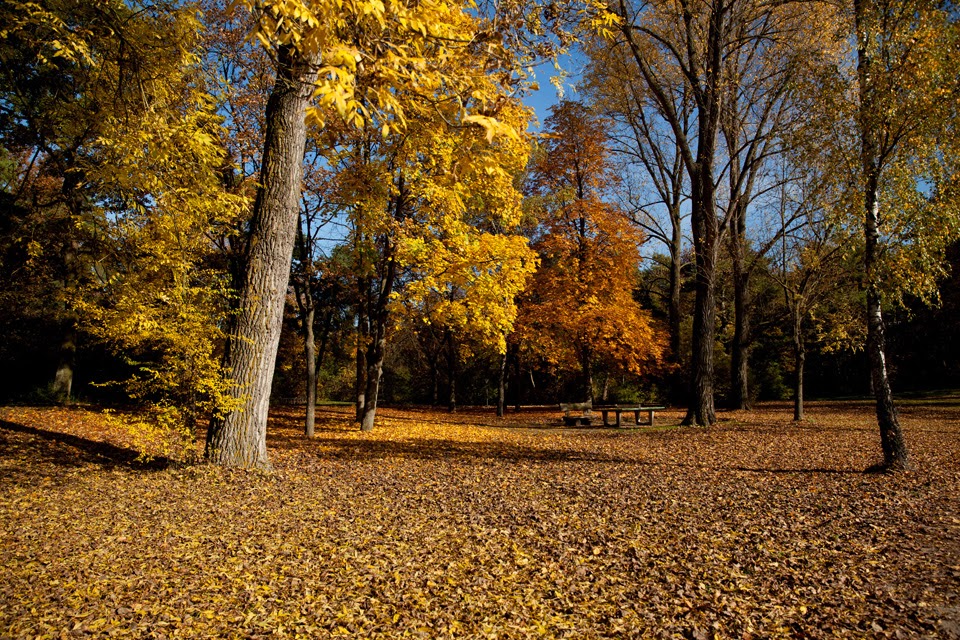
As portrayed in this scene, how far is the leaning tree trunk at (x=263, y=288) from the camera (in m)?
6.97

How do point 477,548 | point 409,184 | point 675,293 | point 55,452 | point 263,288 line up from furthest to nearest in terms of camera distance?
point 675,293 < point 409,184 < point 55,452 < point 263,288 < point 477,548

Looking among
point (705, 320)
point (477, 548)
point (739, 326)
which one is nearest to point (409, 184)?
point (705, 320)

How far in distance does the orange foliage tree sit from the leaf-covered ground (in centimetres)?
1073

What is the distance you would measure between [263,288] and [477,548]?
450 centimetres

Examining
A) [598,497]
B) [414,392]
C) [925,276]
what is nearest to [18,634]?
[598,497]

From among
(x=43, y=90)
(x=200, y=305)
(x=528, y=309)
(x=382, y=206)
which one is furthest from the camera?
(x=528, y=309)

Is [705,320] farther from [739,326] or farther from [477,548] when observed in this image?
[477,548]

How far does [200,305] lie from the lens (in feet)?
23.1

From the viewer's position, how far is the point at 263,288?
7.03 meters

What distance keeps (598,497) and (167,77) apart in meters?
7.22

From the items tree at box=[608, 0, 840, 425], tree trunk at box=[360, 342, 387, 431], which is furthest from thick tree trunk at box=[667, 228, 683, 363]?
tree trunk at box=[360, 342, 387, 431]

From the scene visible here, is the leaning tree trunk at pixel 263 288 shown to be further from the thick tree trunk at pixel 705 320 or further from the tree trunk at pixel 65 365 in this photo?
the tree trunk at pixel 65 365

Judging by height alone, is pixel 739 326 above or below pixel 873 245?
below

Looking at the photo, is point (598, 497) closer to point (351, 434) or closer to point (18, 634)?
point (18, 634)
